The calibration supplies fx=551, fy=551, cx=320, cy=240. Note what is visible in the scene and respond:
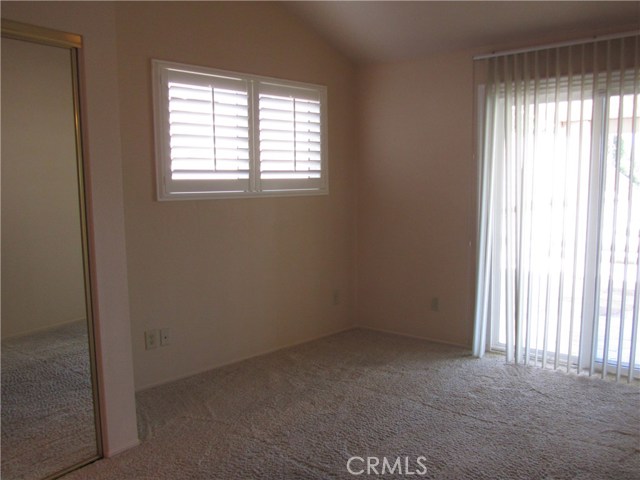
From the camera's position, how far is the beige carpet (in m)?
2.50

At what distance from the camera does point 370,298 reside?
4754 mm

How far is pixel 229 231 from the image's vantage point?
12.5ft

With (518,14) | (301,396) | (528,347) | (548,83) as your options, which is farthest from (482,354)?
(518,14)

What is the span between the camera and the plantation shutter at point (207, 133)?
136 inches

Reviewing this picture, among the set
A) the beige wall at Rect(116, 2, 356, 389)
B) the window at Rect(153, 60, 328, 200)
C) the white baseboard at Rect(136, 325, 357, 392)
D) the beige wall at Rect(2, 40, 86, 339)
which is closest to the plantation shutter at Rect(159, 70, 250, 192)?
the window at Rect(153, 60, 328, 200)

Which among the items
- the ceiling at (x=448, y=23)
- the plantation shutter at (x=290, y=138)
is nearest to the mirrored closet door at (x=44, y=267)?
the plantation shutter at (x=290, y=138)

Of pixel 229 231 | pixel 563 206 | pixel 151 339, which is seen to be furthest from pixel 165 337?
pixel 563 206

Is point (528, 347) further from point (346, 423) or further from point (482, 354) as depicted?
point (346, 423)

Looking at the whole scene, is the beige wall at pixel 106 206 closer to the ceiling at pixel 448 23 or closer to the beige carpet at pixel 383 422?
the beige carpet at pixel 383 422

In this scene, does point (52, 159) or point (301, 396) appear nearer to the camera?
point (52, 159)

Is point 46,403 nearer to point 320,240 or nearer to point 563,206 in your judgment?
point 320,240

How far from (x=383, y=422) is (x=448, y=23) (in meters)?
2.60

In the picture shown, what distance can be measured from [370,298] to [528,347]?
1.41 meters

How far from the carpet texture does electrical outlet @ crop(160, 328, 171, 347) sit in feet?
3.07
